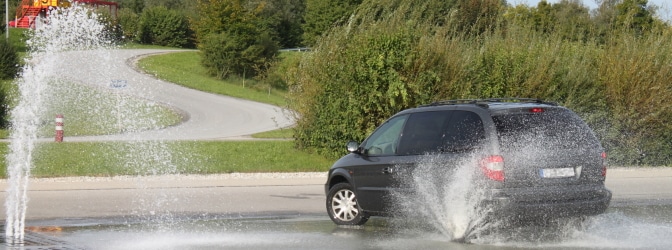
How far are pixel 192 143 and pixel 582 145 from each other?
595 inches

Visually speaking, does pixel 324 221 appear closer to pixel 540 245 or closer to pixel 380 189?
pixel 380 189

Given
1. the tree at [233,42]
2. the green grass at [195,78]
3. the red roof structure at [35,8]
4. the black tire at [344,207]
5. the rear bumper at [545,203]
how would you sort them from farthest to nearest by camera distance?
1. the red roof structure at [35,8]
2. the tree at [233,42]
3. the green grass at [195,78]
4. the black tire at [344,207]
5. the rear bumper at [545,203]

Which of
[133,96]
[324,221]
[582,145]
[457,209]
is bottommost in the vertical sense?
[133,96]

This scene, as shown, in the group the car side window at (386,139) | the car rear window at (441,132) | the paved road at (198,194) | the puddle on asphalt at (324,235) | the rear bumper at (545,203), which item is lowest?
the paved road at (198,194)

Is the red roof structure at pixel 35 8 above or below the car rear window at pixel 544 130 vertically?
below

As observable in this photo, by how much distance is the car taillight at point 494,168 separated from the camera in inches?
402

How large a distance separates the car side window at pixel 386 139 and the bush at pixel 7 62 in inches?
1373

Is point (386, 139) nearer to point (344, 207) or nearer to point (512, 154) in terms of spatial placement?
point (344, 207)

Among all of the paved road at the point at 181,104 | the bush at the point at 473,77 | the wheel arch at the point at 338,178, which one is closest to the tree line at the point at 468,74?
the bush at the point at 473,77

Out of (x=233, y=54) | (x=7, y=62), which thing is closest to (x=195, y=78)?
(x=233, y=54)

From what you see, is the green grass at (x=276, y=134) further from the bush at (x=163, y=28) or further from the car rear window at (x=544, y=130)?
the bush at (x=163, y=28)

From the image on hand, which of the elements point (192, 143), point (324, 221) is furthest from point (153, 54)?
point (324, 221)

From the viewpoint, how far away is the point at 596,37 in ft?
92.0

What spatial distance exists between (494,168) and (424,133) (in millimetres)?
1314
